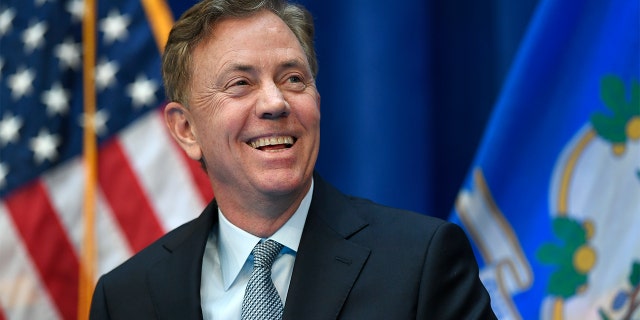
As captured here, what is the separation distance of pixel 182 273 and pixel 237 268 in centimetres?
13

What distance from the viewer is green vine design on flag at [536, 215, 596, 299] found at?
111 inches

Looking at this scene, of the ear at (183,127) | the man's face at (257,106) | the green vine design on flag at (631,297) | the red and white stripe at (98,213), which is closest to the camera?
the man's face at (257,106)

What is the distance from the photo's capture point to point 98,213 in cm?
342

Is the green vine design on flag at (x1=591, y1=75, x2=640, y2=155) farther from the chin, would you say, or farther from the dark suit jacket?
the chin

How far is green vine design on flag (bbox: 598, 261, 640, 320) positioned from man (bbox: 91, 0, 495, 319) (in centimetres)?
108

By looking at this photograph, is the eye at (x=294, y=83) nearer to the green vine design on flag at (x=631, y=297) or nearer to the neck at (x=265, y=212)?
the neck at (x=265, y=212)

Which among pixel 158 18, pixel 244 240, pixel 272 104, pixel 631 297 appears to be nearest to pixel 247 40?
pixel 272 104

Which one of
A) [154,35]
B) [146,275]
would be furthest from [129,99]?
[146,275]

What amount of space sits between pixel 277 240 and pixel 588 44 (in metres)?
1.40

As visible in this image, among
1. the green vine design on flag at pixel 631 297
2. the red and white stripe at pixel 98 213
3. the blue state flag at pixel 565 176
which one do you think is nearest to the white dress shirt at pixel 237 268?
the blue state flag at pixel 565 176

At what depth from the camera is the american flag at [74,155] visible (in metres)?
3.40

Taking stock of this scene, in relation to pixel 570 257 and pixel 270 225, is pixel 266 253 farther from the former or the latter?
pixel 570 257

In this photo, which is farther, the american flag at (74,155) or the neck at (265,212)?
the american flag at (74,155)

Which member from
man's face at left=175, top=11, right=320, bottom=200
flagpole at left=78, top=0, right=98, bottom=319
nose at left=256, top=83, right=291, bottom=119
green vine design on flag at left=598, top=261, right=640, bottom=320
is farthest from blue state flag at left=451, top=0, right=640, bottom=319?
flagpole at left=78, top=0, right=98, bottom=319
